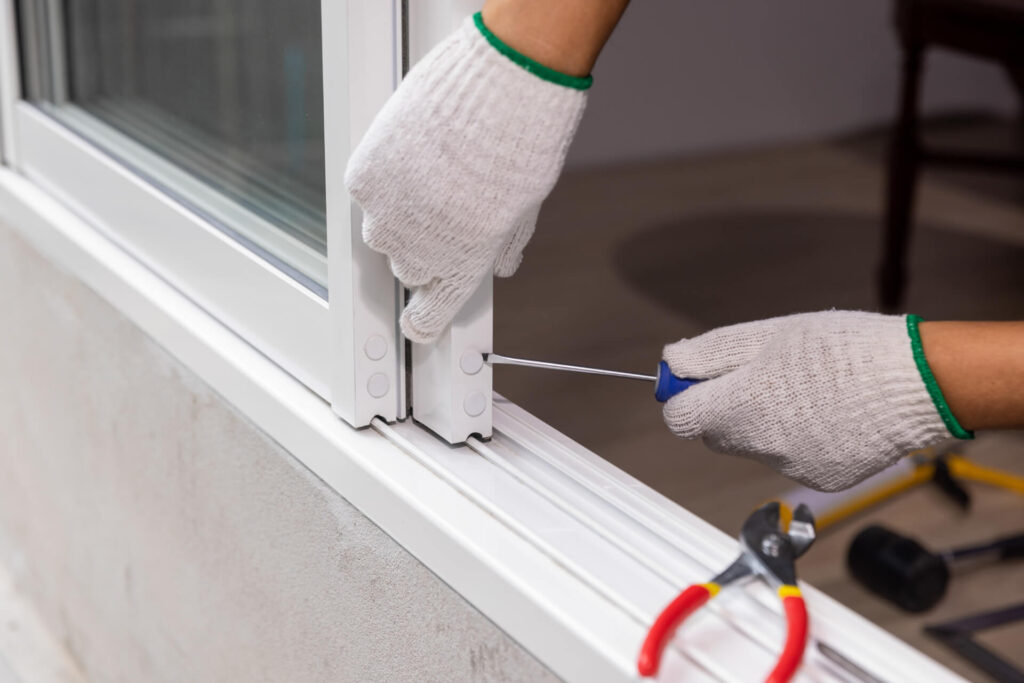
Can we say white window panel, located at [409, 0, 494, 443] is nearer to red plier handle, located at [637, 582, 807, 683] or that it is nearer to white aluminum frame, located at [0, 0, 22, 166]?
red plier handle, located at [637, 582, 807, 683]

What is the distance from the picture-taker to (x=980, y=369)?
0.64 metres

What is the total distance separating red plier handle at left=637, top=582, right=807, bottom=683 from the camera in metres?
0.51

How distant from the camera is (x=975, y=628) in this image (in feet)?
4.78

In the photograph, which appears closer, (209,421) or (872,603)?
(209,421)

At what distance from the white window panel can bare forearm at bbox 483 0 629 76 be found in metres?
0.16

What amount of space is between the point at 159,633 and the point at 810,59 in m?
3.33

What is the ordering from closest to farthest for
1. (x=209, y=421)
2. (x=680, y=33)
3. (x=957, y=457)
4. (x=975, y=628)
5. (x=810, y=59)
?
1. (x=209, y=421)
2. (x=975, y=628)
3. (x=957, y=457)
4. (x=680, y=33)
5. (x=810, y=59)

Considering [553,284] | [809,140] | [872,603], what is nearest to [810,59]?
[809,140]

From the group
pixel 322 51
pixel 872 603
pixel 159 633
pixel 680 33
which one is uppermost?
pixel 322 51

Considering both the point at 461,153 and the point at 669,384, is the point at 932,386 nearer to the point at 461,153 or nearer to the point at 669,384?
the point at 669,384

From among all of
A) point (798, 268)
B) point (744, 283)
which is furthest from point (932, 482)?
point (798, 268)

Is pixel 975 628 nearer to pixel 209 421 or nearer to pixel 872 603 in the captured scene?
pixel 872 603

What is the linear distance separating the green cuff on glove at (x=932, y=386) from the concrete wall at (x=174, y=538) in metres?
0.27

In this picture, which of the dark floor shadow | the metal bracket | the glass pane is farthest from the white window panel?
the dark floor shadow
